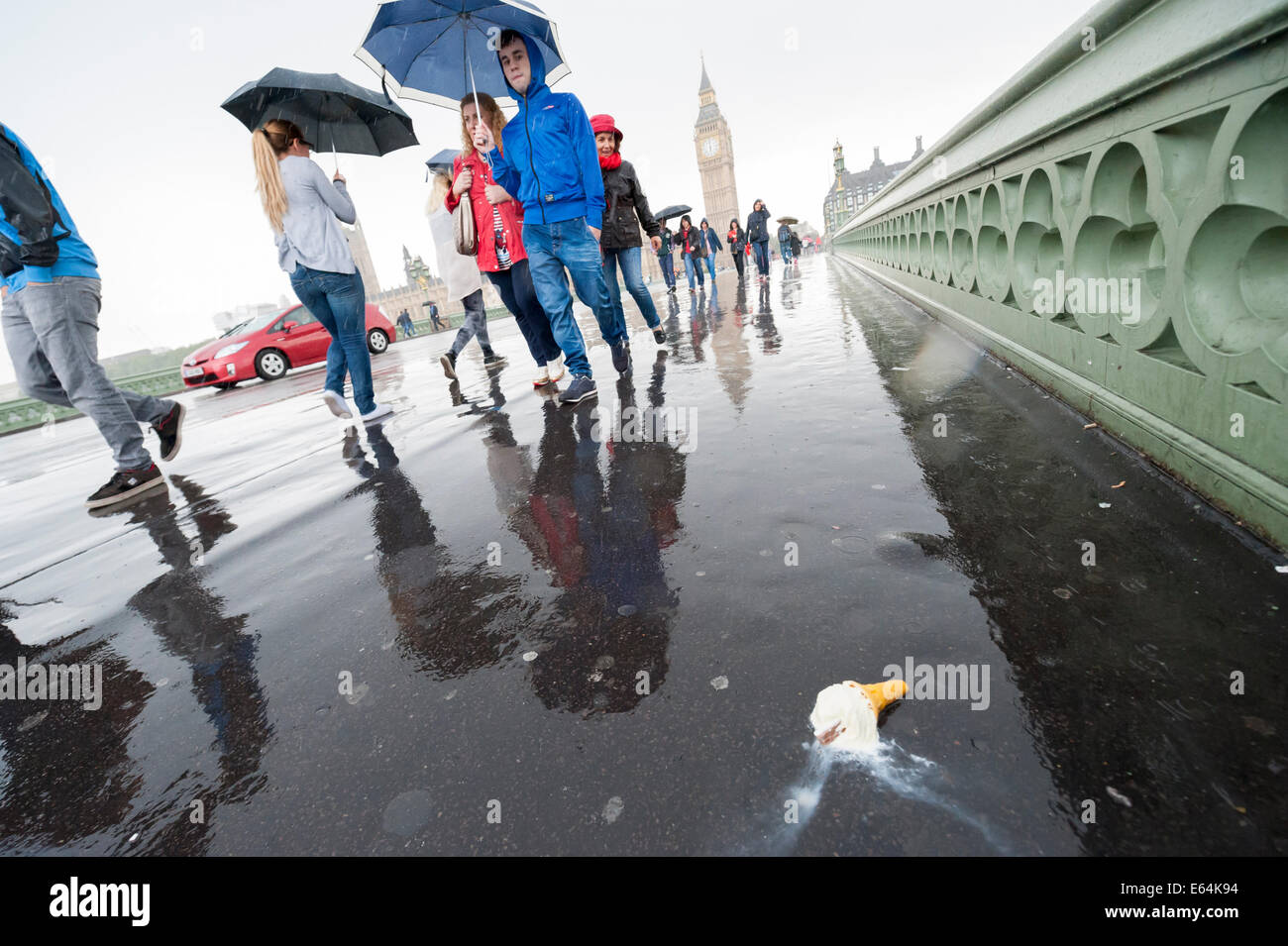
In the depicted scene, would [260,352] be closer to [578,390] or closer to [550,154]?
[578,390]

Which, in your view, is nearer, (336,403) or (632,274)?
(336,403)

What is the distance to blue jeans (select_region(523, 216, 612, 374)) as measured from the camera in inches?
176

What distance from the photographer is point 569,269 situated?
4.69 meters

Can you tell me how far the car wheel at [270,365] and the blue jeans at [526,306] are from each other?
31.8 feet

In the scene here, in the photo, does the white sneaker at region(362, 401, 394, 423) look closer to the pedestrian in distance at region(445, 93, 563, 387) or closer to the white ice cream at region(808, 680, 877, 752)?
the pedestrian in distance at region(445, 93, 563, 387)

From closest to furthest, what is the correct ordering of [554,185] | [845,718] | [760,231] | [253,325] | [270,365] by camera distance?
[845,718]
[554,185]
[270,365]
[253,325]
[760,231]

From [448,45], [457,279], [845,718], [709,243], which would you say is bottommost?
[845,718]

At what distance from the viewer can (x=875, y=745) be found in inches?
46.8

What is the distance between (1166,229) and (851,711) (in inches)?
80.6

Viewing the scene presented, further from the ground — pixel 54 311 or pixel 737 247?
pixel 737 247

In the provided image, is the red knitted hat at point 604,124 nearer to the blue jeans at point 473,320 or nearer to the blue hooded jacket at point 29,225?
the blue jeans at point 473,320

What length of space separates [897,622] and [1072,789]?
0.52 metres

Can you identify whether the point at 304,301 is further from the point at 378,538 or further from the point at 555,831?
the point at 555,831

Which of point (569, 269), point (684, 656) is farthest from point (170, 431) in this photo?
point (684, 656)
